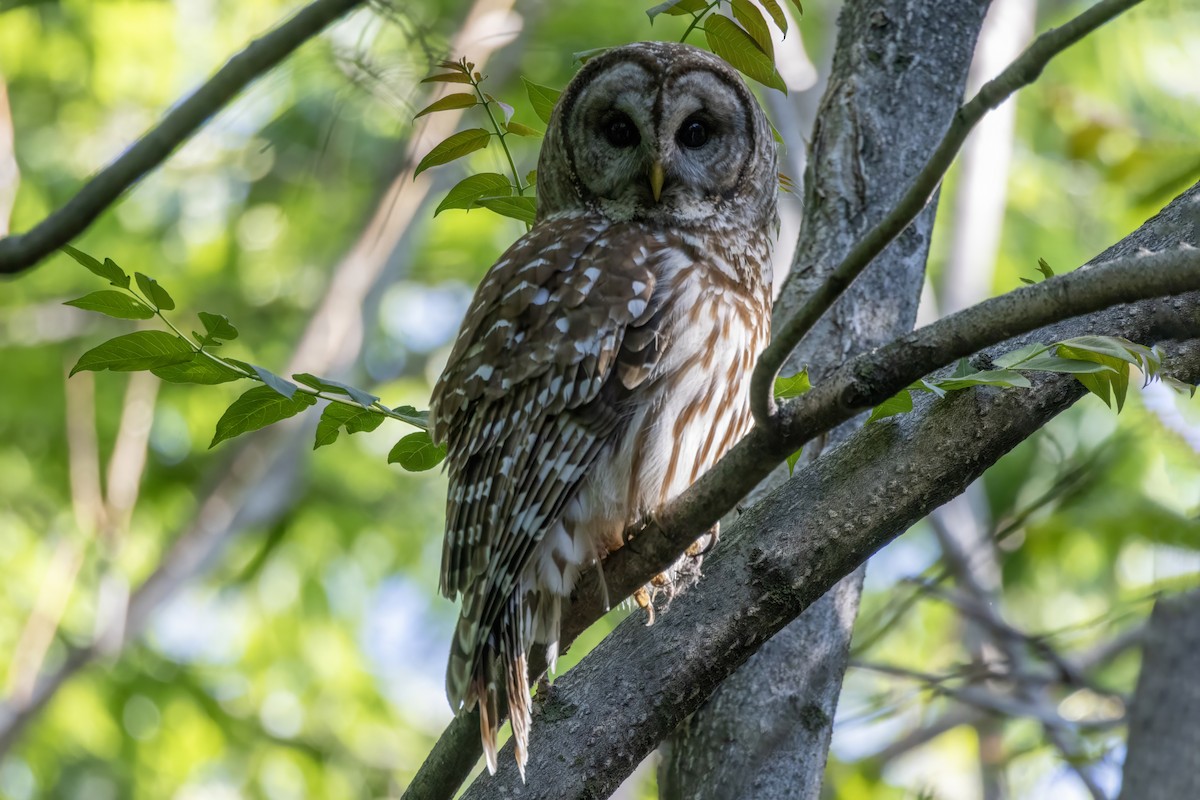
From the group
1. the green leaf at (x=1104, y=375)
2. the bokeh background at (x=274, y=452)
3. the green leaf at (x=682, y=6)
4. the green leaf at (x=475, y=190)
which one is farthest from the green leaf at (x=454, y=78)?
the bokeh background at (x=274, y=452)

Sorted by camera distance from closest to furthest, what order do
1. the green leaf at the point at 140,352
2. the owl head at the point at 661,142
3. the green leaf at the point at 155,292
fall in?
the green leaf at the point at 155,292, the green leaf at the point at 140,352, the owl head at the point at 661,142

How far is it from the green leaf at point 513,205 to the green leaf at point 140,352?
850 millimetres

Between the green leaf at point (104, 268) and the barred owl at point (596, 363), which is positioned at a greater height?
the barred owl at point (596, 363)

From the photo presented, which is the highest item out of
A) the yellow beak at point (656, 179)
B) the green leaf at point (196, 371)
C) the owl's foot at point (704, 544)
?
the yellow beak at point (656, 179)

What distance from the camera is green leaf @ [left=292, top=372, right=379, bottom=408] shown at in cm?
240

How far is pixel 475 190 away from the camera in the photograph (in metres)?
2.93

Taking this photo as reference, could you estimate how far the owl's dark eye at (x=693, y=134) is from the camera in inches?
134

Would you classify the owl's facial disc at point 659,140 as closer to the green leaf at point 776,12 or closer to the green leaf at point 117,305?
the green leaf at point 776,12

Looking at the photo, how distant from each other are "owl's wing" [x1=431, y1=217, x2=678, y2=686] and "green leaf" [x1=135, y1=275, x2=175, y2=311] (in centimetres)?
86

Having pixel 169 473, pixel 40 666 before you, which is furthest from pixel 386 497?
pixel 40 666

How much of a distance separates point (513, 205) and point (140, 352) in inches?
39.8

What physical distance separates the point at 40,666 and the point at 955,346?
7156mm

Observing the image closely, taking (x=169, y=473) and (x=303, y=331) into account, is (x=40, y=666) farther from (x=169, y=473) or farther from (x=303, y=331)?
(x=303, y=331)

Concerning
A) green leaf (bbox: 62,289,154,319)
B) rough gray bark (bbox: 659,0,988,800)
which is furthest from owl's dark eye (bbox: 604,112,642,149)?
green leaf (bbox: 62,289,154,319)
